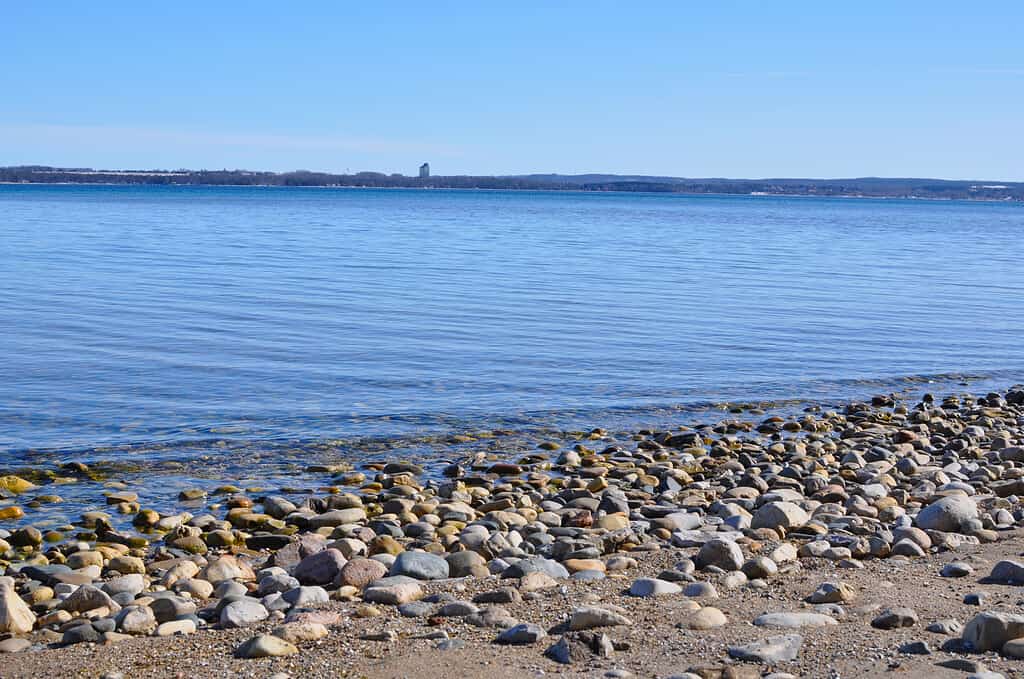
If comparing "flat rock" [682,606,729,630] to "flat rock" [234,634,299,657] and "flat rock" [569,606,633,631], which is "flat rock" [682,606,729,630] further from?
"flat rock" [234,634,299,657]

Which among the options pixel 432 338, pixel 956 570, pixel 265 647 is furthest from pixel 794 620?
pixel 432 338

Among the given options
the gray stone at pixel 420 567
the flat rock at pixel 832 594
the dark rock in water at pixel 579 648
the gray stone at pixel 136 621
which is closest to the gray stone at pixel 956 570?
the flat rock at pixel 832 594

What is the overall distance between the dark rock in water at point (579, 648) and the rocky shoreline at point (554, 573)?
11mm

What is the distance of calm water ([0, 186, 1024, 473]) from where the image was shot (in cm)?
1255

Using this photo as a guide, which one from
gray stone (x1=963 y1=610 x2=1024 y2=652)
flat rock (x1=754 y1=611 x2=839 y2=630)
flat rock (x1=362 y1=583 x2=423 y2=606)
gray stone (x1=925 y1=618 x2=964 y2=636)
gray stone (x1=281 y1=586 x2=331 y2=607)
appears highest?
gray stone (x1=963 y1=610 x2=1024 y2=652)

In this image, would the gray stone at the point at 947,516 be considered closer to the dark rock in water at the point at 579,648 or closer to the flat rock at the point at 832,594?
the flat rock at the point at 832,594

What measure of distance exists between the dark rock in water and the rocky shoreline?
11mm

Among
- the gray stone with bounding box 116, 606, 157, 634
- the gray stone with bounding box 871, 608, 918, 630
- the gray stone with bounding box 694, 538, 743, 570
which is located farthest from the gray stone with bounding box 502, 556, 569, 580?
the gray stone with bounding box 116, 606, 157, 634

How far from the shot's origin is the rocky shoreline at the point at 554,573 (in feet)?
16.9

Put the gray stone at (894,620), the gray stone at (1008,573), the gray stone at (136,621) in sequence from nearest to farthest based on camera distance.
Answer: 1. the gray stone at (894,620)
2. the gray stone at (136,621)
3. the gray stone at (1008,573)

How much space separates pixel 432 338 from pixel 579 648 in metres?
12.8

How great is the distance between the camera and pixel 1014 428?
12.5 meters

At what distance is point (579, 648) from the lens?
16.9 ft

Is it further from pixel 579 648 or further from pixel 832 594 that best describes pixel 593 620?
pixel 832 594
